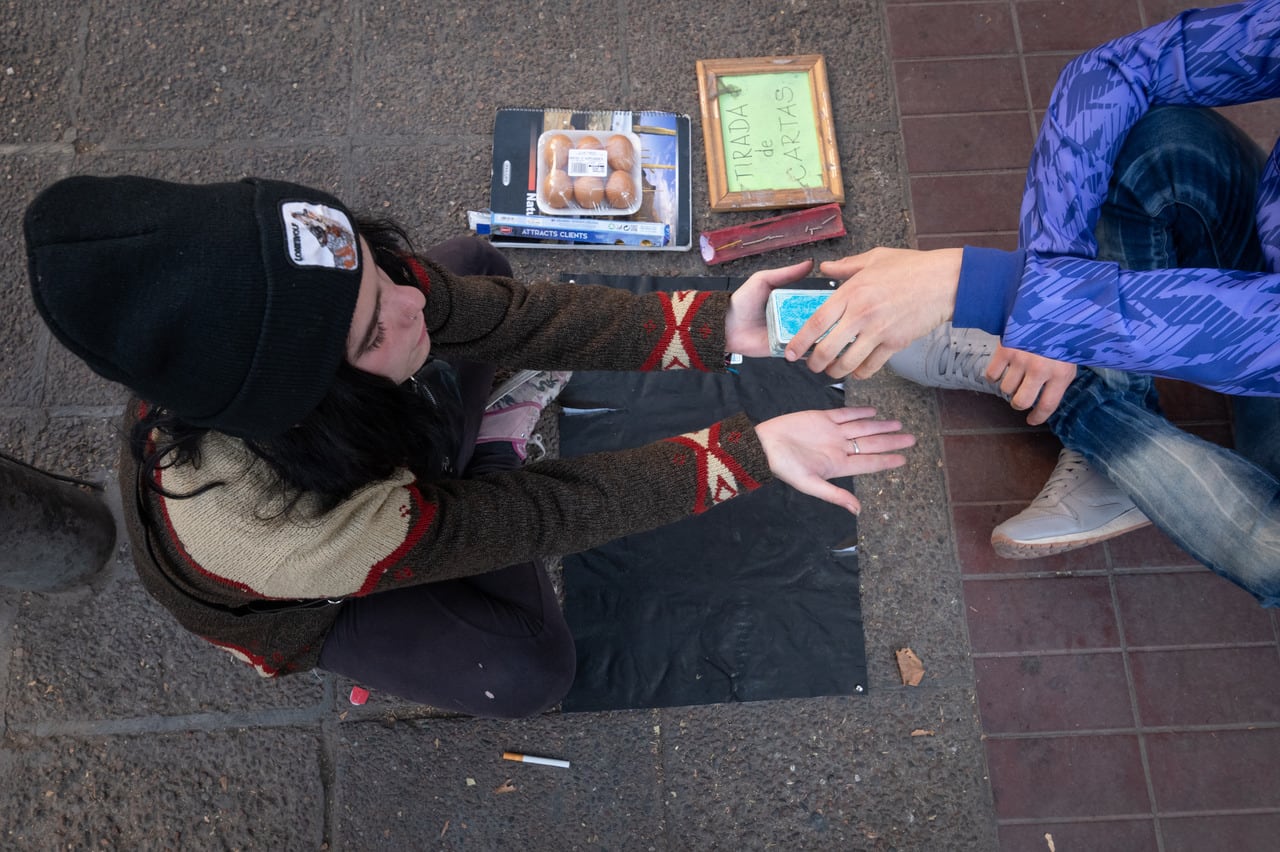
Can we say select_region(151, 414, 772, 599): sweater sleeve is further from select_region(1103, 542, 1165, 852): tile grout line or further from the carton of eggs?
select_region(1103, 542, 1165, 852): tile grout line

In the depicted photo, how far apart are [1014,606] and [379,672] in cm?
156

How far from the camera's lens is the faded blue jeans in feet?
5.24

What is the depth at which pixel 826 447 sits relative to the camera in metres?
1.51

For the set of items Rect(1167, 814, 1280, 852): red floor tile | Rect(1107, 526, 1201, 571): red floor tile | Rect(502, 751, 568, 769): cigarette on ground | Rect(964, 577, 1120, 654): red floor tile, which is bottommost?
Rect(1167, 814, 1280, 852): red floor tile

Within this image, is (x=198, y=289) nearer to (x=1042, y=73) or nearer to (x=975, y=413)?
(x=975, y=413)

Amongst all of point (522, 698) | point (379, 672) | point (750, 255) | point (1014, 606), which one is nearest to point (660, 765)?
point (522, 698)

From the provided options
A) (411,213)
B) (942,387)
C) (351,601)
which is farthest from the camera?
(411,213)

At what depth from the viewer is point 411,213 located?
7.58 ft

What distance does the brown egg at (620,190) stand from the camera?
7.21ft

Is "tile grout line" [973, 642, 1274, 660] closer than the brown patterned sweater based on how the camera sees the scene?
No

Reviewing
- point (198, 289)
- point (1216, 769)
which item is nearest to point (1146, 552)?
point (1216, 769)

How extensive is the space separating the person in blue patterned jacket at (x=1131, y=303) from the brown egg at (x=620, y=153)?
0.90m

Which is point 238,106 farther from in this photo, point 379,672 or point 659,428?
point 379,672

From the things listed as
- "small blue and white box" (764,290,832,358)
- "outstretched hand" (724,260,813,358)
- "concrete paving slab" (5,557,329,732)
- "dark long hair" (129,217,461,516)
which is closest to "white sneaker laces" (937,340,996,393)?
"outstretched hand" (724,260,813,358)
